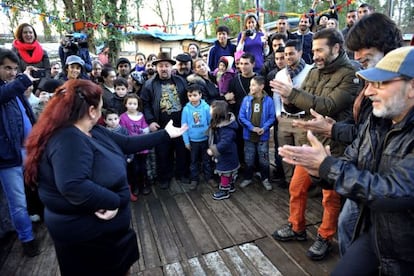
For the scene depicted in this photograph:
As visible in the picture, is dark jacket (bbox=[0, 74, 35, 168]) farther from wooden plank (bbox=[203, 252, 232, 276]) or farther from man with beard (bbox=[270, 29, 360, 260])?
man with beard (bbox=[270, 29, 360, 260])

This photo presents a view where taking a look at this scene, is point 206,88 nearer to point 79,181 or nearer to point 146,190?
point 146,190

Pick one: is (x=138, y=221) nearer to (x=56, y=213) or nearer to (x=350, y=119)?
(x=56, y=213)

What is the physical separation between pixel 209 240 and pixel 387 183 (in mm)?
1999

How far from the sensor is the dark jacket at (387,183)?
127 centimetres

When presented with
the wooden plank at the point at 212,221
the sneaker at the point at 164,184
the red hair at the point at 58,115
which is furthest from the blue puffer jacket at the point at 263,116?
the red hair at the point at 58,115

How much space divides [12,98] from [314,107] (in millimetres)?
2608

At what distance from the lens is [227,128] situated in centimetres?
383

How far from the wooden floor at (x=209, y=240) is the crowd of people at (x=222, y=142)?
0.15 metres

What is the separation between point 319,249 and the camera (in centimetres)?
252

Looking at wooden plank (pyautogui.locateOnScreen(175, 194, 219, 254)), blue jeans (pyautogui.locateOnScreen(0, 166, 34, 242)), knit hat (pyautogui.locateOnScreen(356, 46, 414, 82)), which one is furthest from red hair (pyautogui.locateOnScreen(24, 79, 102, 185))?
wooden plank (pyautogui.locateOnScreen(175, 194, 219, 254))

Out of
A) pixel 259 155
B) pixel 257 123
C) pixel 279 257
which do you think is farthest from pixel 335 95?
pixel 259 155

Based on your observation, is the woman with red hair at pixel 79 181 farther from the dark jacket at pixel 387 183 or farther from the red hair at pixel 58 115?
the dark jacket at pixel 387 183

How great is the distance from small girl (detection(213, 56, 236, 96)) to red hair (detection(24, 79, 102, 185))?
3.11 m

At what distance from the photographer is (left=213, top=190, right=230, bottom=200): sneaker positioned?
3.83 meters
